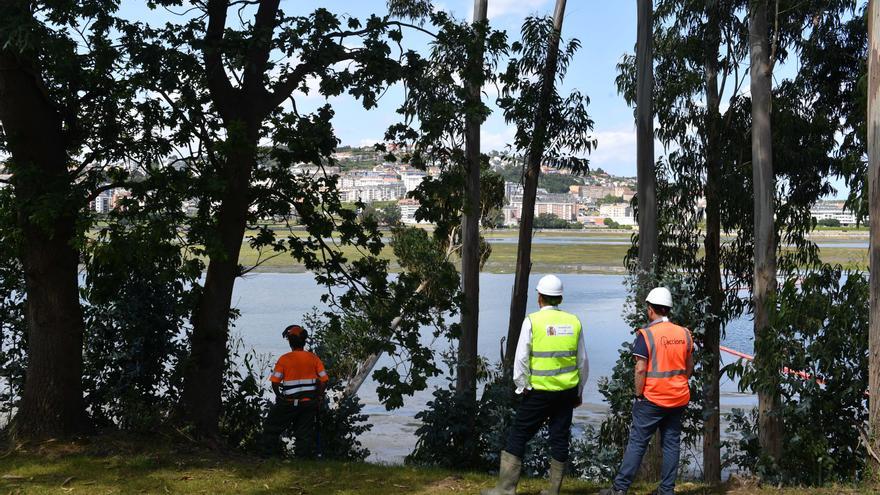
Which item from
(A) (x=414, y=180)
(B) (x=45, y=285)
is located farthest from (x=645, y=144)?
(B) (x=45, y=285)

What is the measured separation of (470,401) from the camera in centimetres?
923

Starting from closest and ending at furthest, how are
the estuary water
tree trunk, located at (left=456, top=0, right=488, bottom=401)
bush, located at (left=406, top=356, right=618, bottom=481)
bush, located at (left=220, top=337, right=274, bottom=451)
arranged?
bush, located at (left=406, top=356, right=618, bottom=481) → bush, located at (left=220, top=337, right=274, bottom=451) → tree trunk, located at (left=456, top=0, right=488, bottom=401) → the estuary water

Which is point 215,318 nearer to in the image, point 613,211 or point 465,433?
point 465,433

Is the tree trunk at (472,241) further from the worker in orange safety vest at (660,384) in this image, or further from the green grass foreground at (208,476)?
the worker in orange safety vest at (660,384)

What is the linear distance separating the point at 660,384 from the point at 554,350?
732mm

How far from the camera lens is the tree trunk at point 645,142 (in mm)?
13359

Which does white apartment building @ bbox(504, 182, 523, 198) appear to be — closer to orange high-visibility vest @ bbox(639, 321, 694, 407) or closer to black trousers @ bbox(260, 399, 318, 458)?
black trousers @ bbox(260, 399, 318, 458)

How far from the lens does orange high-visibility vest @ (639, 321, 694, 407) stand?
6.44 metres

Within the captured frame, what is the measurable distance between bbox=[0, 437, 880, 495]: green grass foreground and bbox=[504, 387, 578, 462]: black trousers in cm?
67

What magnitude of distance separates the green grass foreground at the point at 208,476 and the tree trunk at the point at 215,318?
0.69 metres

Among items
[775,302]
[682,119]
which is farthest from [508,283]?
[775,302]

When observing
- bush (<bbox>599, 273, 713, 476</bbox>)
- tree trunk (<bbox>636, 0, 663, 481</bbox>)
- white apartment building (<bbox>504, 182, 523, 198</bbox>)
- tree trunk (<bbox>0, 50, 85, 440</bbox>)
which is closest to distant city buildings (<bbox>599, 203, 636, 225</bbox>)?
white apartment building (<bbox>504, 182, 523, 198</bbox>)

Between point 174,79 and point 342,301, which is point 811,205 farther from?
point 174,79

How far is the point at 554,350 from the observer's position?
6484mm
